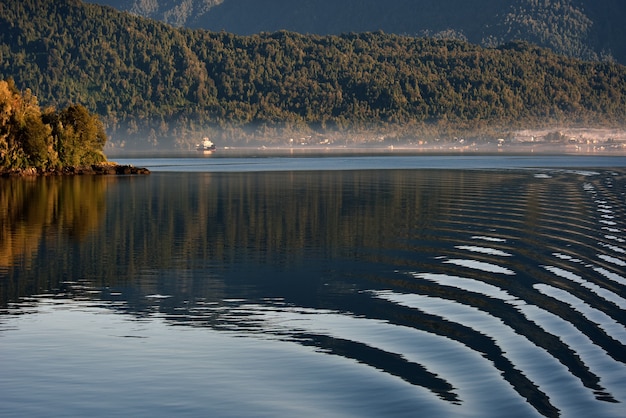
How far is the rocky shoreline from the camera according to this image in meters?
116

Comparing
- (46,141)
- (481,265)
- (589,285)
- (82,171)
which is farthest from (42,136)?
(589,285)

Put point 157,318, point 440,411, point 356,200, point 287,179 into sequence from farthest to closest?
point 287,179
point 356,200
point 157,318
point 440,411

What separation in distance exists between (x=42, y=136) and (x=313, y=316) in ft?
311

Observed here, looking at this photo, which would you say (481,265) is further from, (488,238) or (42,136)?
(42,136)

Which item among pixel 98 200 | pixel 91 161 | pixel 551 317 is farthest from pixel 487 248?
pixel 91 161

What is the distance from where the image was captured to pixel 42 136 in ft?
390

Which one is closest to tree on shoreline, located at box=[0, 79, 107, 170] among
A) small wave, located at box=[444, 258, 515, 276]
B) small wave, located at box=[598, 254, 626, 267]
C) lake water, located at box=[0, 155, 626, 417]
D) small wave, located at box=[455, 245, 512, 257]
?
lake water, located at box=[0, 155, 626, 417]

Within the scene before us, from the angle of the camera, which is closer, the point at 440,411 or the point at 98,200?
the point at 440,411

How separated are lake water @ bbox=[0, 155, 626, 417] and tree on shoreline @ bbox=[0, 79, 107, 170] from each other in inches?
2383

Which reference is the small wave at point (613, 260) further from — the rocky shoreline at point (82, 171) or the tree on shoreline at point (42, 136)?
the rocky shoreline at point (82, 171)

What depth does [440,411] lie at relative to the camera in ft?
66.7

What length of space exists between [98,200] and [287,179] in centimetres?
3898

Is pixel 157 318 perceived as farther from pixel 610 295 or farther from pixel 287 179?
pixel 287 179

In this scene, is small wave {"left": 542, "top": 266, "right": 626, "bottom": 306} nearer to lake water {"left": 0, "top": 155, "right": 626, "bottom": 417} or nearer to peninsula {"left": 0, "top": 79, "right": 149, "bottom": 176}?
lake water {"left": 0, "top": 155, "right": 626, "bottom": 417}
